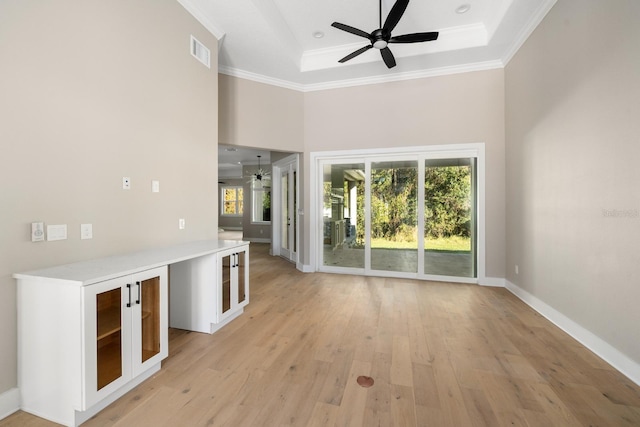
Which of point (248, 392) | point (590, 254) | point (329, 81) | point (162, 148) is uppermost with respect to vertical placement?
point (329, 81)

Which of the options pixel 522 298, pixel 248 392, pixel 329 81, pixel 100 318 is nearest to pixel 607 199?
pixel 522 298

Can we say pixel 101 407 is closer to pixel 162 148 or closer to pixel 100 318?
pixel 100 318

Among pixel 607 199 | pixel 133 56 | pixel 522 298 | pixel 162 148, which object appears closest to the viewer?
pixel 607 199

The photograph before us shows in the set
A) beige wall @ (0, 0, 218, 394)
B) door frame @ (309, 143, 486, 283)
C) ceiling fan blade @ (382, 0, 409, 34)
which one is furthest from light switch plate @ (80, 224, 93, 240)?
door frame @ (309, 143, 486, 283)

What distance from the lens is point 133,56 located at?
236 cm

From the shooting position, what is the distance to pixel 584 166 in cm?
247

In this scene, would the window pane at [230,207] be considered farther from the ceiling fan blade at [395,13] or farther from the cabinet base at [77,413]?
the cabinet base at [77,413]

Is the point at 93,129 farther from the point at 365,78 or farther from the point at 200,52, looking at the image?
the point at 365,78

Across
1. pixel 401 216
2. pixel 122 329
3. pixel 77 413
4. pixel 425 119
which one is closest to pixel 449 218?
pixel 401 216

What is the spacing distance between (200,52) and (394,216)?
3875mm

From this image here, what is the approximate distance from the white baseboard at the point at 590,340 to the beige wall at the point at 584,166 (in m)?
0.06

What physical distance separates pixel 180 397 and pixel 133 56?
9.30ft

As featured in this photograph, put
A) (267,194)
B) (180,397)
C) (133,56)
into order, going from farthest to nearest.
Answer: (267,194), (133,56), (180,397)

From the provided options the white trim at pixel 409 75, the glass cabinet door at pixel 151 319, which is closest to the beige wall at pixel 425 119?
the white trim at pixel 409 75
